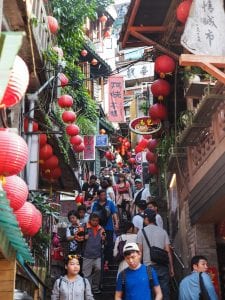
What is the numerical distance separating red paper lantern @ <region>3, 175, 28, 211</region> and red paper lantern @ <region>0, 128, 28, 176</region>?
604 millimetres

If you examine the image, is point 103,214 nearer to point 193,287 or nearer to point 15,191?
point 193,287

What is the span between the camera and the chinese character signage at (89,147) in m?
23.4

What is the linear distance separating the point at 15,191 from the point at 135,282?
6.98 ft

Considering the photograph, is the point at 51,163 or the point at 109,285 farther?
the point at 51,163

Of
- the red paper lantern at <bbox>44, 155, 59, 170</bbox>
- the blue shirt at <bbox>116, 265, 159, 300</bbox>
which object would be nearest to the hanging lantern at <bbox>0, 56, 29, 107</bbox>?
the blue shirt at <bbox>116, 265, 159, 300</bbox>

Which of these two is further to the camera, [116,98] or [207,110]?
[116,98]

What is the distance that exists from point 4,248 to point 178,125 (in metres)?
7.68

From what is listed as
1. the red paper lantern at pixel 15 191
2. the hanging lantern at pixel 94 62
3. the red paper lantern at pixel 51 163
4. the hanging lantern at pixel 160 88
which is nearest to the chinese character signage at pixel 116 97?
the hanging lantern at pixel 94 62

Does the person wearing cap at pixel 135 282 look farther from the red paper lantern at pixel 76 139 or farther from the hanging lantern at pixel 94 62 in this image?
the hanging lantern at pixel 94 62

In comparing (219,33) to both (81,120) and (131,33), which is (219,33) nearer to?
(131,33)

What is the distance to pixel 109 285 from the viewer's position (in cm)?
1236

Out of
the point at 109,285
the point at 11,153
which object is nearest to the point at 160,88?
the point at 109,285

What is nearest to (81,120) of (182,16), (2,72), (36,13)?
(36,13)

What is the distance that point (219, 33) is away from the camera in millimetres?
7680
